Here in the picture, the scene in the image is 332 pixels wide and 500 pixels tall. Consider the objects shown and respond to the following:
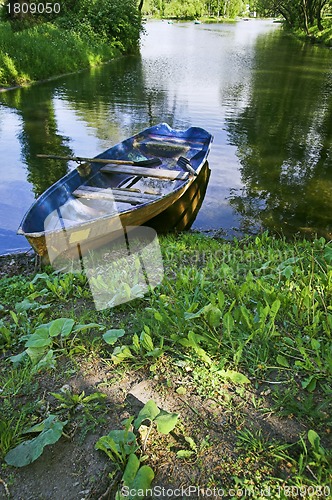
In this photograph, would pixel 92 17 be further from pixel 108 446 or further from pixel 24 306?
pixel 108 446

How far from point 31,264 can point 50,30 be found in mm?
20901

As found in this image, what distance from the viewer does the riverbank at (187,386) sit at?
1.88 m

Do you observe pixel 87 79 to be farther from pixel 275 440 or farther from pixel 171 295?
pixel 275 440

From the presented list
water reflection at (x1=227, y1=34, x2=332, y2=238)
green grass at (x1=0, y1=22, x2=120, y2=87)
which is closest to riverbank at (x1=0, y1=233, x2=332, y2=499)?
water reflection at (x1=227, y1=34, x2=332, y2=238)

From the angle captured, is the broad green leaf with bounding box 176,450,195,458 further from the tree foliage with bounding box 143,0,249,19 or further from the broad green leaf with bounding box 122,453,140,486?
the tree foliage with bounding box 143,0,249,19

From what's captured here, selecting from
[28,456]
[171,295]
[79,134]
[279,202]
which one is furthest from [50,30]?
[28,456]

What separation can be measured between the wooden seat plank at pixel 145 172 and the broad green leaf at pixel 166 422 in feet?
17.9

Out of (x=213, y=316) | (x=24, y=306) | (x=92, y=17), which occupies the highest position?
(x=92, y=17)

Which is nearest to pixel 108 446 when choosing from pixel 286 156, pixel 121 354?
pixel 121 354

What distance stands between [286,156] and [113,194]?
5533 mm

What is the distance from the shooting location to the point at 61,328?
2.70 m

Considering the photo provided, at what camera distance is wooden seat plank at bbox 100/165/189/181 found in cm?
711

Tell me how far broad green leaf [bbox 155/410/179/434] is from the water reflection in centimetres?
537

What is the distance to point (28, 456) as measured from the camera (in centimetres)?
196
